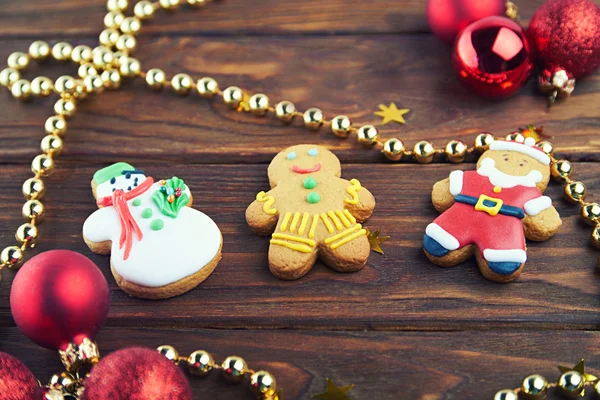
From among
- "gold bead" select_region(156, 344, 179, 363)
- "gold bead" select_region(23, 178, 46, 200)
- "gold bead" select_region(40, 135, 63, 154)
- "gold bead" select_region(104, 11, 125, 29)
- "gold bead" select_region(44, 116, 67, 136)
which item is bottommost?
"gold bead" select_region(156, 344, 179, 363)

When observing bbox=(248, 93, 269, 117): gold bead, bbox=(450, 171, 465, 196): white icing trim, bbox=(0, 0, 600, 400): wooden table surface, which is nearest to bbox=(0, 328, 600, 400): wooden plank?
bbox=(0, 0, 600, 400): wooden table surface

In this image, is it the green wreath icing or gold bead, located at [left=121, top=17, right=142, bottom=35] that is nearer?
the green wreath icing

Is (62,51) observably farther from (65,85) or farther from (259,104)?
(259,104)

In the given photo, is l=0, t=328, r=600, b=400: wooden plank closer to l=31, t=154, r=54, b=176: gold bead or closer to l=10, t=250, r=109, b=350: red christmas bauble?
l=10, t=250, r=109, b=350: red christmas bauble

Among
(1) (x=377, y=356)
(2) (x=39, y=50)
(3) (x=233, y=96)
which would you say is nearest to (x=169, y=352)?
(1) (x=377, y=356)

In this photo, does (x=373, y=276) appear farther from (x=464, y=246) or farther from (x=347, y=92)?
(x=347, y=92)

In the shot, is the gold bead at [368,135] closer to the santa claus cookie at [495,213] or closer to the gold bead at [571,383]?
the santa claus cookie at [495,213]
